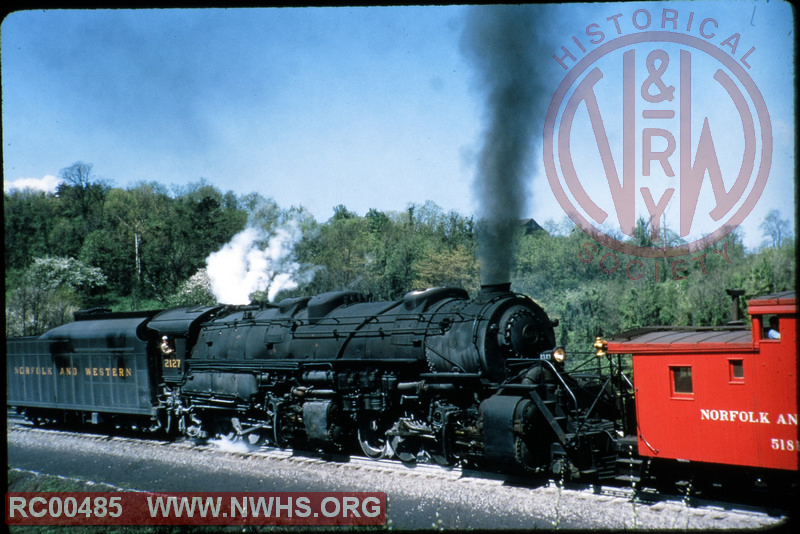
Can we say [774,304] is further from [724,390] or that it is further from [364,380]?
[364,380]

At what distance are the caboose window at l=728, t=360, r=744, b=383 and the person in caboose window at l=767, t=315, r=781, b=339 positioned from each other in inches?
19.8

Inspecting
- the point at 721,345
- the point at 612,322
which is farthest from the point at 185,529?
the point at 612,322

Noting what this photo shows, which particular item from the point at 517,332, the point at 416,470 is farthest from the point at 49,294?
the point at 517,332

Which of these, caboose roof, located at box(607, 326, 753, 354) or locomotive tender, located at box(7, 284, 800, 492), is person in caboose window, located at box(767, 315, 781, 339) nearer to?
locomotive tender, located at box(7, 284, 800, 492)

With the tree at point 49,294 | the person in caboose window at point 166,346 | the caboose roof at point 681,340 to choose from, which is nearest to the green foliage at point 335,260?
the tree at point 49,294

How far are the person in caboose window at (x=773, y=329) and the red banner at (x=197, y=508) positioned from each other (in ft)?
18.8

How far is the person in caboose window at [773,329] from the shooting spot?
7.80m

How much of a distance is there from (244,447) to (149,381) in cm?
376

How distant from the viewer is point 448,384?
10.7 m

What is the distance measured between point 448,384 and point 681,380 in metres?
3.87

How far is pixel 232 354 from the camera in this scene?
15070mm

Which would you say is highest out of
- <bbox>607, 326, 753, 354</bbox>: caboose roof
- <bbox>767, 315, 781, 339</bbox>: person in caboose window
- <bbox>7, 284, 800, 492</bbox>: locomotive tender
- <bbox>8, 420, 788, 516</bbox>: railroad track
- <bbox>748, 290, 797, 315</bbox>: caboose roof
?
<bbox>748, 290, 797, 315</bbox>: caboose roof

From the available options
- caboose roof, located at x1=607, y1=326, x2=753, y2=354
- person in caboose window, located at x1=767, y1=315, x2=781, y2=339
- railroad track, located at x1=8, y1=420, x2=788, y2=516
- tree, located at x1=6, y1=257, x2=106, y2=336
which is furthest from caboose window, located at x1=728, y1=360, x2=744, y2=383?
tree, located at x1=6, y1=257, x2=106, y2=336

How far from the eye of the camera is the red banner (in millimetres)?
8398
